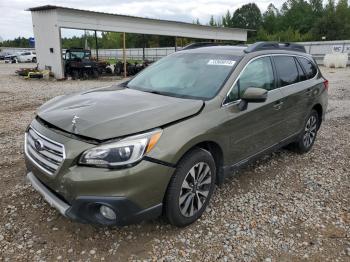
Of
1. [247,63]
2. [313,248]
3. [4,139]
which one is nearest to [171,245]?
[313,248]

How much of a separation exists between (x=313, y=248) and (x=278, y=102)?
196cm

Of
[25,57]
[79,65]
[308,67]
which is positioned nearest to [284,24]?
[25,57]

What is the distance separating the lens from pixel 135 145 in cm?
267

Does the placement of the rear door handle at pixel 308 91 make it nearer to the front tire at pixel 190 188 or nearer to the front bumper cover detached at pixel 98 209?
the front tire at pixel 190 188

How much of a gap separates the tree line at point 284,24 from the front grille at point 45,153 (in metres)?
42.7

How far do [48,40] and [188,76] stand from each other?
17882mm

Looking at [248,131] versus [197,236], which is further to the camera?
[248,131]

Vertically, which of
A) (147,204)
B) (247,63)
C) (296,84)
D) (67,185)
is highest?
(247,63)

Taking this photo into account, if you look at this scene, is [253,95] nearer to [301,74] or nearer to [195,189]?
[195,189]

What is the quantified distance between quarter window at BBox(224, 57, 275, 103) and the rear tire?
1.45 m

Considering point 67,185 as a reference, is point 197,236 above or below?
below

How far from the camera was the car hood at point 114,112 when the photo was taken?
2753 millimetres

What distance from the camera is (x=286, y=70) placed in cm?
474

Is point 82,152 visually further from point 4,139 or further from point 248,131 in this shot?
point 4,139
